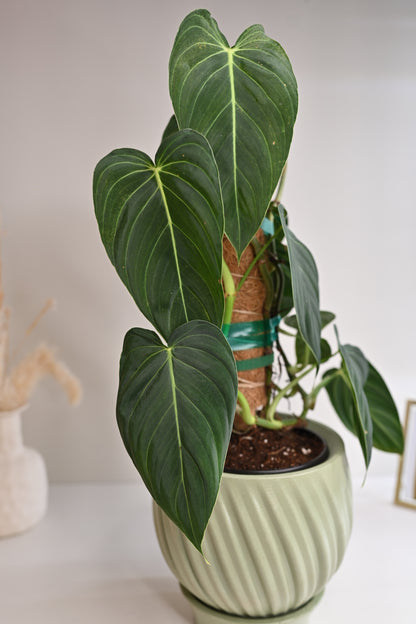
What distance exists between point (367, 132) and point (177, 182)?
0.80 m

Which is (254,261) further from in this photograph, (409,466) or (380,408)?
(409,466)

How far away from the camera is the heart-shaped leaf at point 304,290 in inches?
27.8

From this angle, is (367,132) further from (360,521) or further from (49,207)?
(360,521)

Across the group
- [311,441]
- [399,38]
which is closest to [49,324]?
[311,441]

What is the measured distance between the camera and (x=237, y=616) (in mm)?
839

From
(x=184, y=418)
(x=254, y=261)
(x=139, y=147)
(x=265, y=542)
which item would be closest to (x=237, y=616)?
(x=265, y=542)

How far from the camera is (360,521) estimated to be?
124 cm

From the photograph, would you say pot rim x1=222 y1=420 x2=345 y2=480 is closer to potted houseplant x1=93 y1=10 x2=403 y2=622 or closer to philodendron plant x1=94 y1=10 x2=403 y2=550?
potted houseplant x1=93 y1=10 x2=403 y2=622

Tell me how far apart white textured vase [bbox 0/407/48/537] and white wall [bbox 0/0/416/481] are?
193mm

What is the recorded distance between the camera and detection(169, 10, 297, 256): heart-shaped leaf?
669 mm

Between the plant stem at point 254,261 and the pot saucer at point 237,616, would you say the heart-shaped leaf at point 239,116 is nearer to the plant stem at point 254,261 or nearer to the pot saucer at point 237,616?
the plant stem at point 254,261

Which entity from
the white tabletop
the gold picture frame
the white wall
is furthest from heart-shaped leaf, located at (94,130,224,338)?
the gold picture frame

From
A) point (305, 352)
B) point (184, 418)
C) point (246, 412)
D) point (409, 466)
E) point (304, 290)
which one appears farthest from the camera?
point (409, 466)

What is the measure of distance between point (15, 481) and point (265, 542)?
0.60 m
